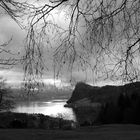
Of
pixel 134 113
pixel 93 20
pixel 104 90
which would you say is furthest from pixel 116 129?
pixel 104 90

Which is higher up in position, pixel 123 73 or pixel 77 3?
pixel 77 3

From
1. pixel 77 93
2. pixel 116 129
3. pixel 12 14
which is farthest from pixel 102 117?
pixel 77 93

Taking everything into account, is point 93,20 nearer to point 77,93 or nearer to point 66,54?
point 66,54

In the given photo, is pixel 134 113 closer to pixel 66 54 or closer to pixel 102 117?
pixel 102 117

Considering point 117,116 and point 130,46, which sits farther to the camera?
point 117,116

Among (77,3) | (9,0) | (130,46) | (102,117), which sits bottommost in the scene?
(102,117)

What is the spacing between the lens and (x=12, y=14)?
7.60 m

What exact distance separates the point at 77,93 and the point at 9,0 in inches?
7450

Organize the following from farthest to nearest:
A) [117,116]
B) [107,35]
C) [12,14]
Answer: [117,116]
[12,14]
[107,35]

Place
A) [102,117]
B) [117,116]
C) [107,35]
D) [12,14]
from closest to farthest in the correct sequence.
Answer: [107,35]
[12,14]
[117,116]
[102,117]

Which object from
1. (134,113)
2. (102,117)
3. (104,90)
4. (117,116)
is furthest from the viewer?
(104,90)

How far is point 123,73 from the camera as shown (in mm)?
6359

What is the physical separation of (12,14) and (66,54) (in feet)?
7.76

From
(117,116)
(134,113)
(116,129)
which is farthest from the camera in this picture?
(117,116)
